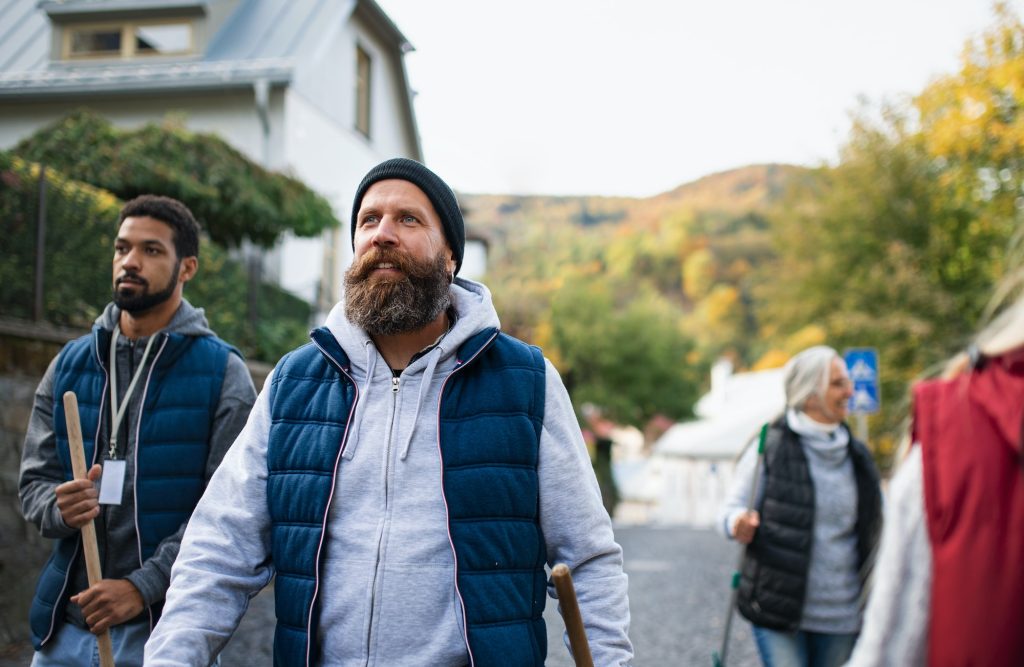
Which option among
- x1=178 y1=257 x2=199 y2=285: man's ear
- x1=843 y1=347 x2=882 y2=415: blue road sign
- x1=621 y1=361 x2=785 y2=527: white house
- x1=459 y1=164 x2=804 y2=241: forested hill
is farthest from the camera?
x1=459 y1=164 x2=804 y2=241: forested hill

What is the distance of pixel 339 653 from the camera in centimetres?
225

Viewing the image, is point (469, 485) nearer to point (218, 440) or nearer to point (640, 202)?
point (218, 440)

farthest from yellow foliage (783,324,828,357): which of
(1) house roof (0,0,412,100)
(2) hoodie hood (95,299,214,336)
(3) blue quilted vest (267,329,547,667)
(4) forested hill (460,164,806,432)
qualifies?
(3) blue quilted vest (267,329,547,667)

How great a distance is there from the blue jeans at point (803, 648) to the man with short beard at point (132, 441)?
2506 mm

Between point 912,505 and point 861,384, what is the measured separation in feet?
44.1

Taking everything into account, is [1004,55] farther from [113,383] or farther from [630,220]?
[630,220]

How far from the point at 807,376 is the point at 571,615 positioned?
299 centimetres

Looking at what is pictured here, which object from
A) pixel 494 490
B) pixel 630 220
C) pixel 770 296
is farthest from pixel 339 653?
pixel 630 220

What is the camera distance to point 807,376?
4.71 m

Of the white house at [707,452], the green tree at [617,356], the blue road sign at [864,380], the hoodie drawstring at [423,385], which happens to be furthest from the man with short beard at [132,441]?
the green tree at [617,356]

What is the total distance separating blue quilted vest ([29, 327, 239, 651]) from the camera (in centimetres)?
297

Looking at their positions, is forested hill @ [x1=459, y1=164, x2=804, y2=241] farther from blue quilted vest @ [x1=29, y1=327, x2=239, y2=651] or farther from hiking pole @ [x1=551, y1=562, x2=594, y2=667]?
hiking pole @ [x1=551, y1=562, x2=594, y2=667]

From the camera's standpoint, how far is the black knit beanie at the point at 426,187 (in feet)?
8.52

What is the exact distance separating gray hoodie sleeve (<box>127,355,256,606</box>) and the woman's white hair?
8.32ft
